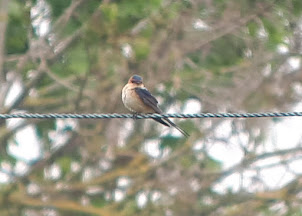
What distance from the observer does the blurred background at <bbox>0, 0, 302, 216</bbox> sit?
16.0 m

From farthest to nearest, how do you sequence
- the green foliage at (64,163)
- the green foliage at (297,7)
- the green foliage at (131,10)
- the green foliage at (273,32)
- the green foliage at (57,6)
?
the green foliage at (64,163) < the green foliage at (57,6) < the green foliage at (273,32) < the green foliage at (297,7) < the green foliage at (131,10)

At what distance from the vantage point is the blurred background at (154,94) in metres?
16.0

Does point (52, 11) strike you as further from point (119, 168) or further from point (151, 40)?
point (119, 168)

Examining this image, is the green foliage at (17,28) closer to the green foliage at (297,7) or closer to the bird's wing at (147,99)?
the green foliage at (297,7)

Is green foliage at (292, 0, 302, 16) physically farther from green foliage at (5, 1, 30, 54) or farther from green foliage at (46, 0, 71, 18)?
green foliage at (5, 1, 30, 54)

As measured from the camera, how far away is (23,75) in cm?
1725

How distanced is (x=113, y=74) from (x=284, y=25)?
2805mm

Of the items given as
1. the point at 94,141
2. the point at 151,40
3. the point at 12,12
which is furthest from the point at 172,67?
the point at 12,12

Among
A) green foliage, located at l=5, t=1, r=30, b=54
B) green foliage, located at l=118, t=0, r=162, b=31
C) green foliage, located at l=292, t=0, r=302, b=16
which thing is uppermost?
green foliage, located at l=5, t=1, r=30, b=54

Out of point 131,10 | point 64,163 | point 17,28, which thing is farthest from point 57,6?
point 64,163

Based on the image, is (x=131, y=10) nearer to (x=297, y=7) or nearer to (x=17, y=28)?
(x=17, y=28)

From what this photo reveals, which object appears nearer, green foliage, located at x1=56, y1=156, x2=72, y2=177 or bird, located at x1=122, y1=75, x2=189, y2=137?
bird, located at x1=122, y1=75, x2=189, y2=137

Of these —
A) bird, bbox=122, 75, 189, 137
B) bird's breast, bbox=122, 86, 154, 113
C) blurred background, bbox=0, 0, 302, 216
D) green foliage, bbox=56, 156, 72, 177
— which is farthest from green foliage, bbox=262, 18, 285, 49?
bird's breast, bbox=122, 86, 154, 113

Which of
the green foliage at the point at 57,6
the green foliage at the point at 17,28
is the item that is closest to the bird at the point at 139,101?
the green foliage at the point at 17,28
